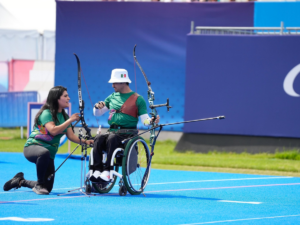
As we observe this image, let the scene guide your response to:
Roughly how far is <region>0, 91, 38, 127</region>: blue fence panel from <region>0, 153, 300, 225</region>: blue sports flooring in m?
8.51

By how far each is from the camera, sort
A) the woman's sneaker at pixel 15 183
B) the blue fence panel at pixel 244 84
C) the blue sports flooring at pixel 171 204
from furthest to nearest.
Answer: the blue fence panel at pixel 244 84
the woman's sneaker at pixel 15 183
the blue sports flooring at pixel 171 204

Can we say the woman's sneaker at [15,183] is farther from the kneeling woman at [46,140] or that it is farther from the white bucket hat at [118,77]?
the white bucket hat at [118,77]

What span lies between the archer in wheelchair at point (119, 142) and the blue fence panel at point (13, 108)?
1096 cm

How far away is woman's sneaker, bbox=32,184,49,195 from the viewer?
291 inches

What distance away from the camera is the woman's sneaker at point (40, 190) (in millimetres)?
7398

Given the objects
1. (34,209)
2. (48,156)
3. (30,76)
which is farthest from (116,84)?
(30,76)

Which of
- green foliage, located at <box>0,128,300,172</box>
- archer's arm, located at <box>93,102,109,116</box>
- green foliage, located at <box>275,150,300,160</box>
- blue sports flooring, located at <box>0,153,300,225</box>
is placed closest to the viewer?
blue sports flooring, located at <box>0,153,300,225</box>

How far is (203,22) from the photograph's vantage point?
16.9m

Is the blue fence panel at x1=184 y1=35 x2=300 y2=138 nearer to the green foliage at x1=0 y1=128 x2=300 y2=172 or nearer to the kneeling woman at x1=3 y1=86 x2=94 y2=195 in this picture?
the green foliage at x1=0 y1=128 x2=300 y2=172

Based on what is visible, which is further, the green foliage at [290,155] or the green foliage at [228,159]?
the green foliage at [290,155]

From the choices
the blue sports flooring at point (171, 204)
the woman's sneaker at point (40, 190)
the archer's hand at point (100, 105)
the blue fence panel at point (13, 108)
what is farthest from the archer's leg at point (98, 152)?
the blue fence panel at point (13, 108)

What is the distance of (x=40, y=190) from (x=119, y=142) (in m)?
1.23

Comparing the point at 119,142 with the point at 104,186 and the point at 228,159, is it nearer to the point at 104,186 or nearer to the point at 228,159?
the point at 104,186

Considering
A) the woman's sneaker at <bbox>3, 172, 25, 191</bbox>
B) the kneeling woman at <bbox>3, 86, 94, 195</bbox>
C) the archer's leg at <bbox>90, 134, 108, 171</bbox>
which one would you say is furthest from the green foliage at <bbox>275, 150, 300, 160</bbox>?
the woman's sneaker at <bbox>3, 172, 25, 191</bbox>
